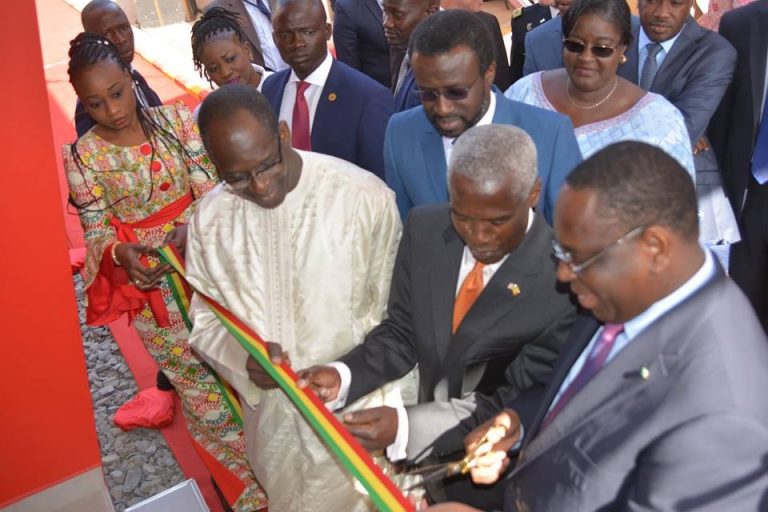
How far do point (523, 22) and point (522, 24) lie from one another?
0.07 feet

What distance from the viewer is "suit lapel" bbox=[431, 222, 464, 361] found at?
241 cm

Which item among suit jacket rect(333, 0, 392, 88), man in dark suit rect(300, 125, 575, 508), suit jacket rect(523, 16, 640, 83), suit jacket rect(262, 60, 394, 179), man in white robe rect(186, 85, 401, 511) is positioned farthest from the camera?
suit jacket rect(333, 0, 392, 88)

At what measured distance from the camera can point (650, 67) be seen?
160 inches

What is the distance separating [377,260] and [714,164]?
242 centimetres

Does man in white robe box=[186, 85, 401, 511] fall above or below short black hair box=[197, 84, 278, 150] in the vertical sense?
below

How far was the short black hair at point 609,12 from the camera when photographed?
3373mm

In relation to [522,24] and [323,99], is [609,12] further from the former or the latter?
[522,24]

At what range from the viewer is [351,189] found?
269cm

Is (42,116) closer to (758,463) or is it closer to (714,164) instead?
(758,463)

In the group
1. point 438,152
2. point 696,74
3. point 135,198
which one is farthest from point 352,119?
point 696,74

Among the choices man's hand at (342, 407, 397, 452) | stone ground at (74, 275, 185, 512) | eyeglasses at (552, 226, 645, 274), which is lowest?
stone ground at (74, 275, 185, 512)

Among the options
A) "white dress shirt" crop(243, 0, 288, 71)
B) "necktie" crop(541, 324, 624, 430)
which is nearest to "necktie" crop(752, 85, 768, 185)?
"necktie" crop(541, 324, 624, 430)

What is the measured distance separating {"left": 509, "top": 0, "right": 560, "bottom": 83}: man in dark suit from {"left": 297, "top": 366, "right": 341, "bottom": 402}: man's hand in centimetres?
370

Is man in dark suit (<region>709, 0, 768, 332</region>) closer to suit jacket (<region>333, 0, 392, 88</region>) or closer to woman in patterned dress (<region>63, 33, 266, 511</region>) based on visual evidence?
suit jacket (<region>333, 0, 392, 88</region>)
